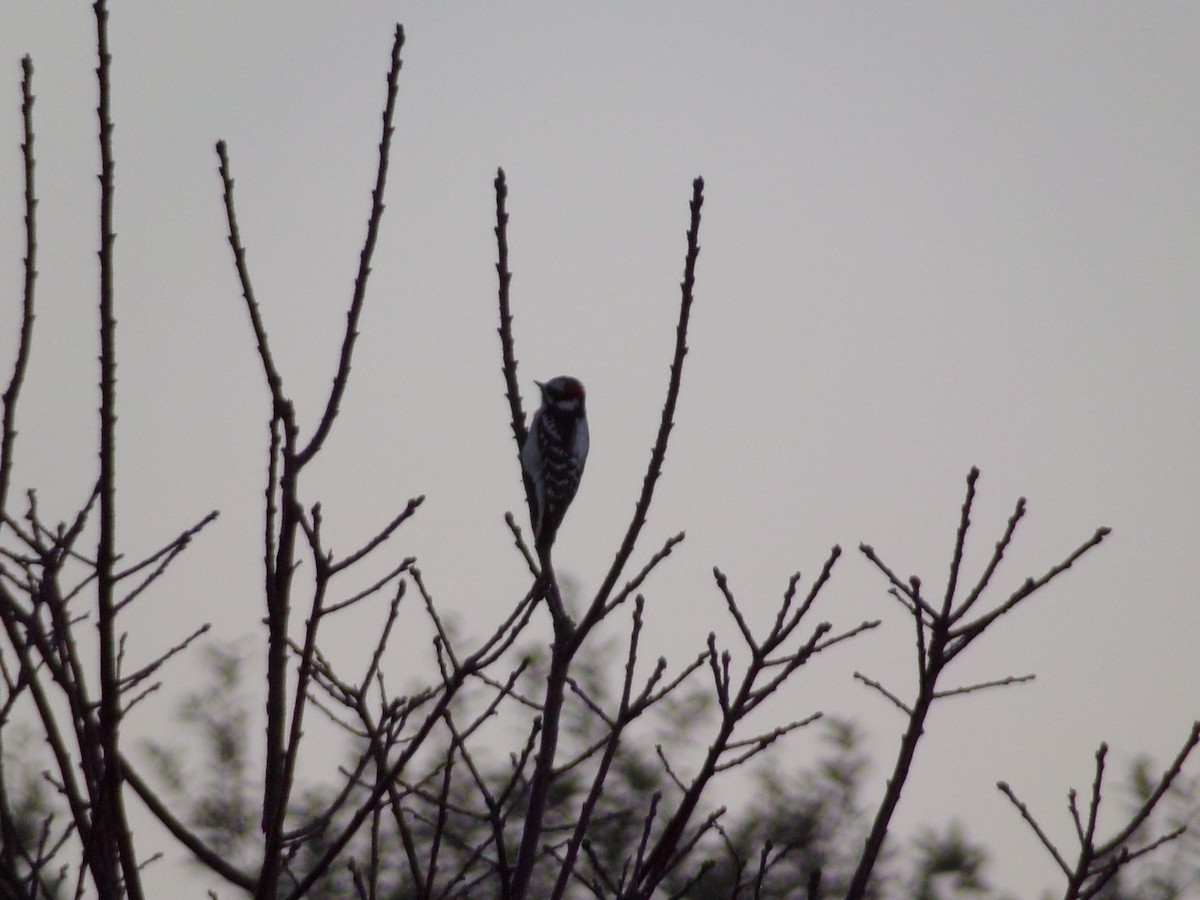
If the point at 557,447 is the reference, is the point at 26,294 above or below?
below

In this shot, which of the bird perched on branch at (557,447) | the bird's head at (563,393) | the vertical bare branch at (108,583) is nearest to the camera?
the vertical bare branch at (108,583)

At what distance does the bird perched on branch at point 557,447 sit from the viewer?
10492 millimetres

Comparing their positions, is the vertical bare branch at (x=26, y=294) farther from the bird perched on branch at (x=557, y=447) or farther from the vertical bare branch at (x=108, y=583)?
the bird perched on branch at (x=557, y=447)

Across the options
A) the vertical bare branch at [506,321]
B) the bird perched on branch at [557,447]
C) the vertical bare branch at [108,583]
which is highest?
the bird perched on branch at [557,447]

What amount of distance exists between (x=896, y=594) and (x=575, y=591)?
1091 centimetres

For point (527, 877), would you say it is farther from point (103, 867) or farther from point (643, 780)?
point (643, 780)

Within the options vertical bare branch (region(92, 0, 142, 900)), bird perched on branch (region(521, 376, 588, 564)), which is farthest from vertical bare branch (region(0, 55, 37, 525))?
bird perched on branch (region(521, 376, 588, 564))

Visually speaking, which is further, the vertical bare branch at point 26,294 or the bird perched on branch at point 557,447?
the bird perched on branch at point 557,447

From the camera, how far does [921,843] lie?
15641mm

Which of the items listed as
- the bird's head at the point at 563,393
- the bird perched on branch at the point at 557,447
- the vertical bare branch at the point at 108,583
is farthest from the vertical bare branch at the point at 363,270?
the bird's head at the point at 563,393

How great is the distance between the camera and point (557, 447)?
→ 419 inches

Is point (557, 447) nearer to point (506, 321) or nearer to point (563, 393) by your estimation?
point (563, 393)

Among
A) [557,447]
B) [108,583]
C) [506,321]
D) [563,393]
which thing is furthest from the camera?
[563,393]

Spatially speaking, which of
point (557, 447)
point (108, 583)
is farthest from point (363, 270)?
point (557, 447)
